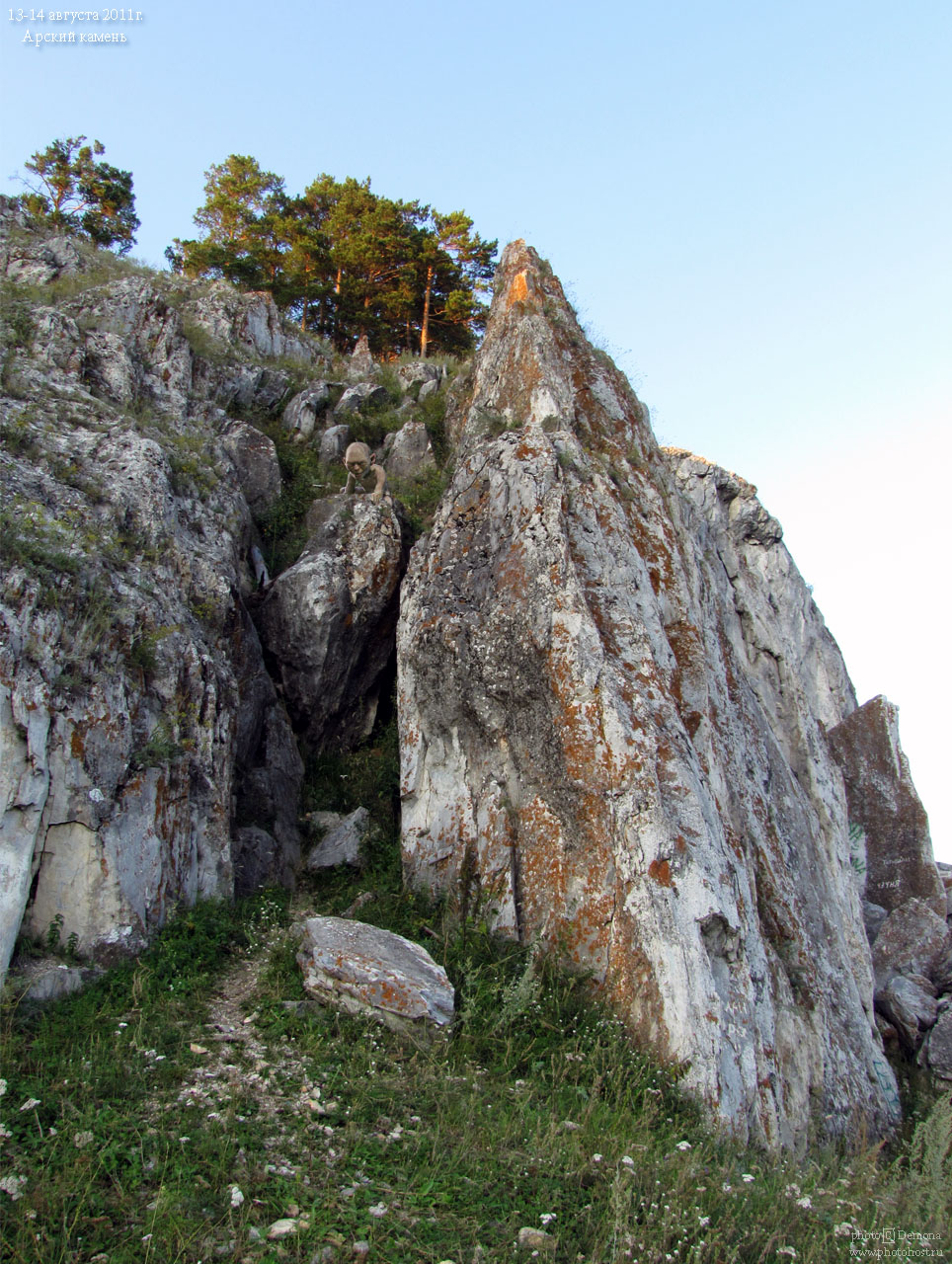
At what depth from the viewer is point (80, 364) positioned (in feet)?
43.9

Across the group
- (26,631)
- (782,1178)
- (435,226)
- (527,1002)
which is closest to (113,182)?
(435,226)

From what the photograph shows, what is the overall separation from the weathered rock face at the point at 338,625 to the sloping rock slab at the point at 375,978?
17.1 ft

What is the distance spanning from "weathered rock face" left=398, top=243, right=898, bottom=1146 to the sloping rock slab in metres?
1.66

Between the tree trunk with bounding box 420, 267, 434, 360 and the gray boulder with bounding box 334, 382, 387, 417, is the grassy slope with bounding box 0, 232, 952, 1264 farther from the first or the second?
the tree trunk with bounding box 420, 267, 434, 360

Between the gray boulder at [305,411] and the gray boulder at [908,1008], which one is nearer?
the gray boulder at [908,1008]

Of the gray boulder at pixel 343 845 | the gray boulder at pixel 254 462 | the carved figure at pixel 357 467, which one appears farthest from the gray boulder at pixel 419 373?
the gray boulder at pixel 343 845

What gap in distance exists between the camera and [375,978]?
7402 mm

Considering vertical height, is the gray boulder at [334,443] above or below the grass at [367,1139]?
above

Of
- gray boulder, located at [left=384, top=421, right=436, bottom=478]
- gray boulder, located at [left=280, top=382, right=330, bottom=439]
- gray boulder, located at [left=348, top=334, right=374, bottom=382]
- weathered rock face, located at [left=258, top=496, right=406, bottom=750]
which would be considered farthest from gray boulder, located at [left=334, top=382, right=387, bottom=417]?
weathered rock face, located at [left=258, top=496, right=406, bottom=750]

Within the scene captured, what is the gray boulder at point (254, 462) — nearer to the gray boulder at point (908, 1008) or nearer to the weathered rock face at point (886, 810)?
the gray boulder at point (908, 1008)

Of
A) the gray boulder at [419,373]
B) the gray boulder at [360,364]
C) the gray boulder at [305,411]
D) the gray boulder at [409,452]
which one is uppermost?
the gray boulder at [360,364]

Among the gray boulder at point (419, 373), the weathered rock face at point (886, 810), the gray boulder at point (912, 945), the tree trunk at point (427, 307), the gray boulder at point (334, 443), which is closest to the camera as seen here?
the gray boulder at point (912, 945)

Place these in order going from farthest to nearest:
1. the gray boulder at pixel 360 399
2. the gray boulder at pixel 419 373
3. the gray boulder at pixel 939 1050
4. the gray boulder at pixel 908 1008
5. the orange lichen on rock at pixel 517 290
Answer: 1. the gray boulder at pixel 419 373
2. the gray boulder at pixel 360 399
3. the orange lichen on rock at pixel 517 290
4. the gray boulder at pixel 908 1008
5. the gray boulder at pixel 939 1050

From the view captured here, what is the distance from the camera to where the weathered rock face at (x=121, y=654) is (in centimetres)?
779
